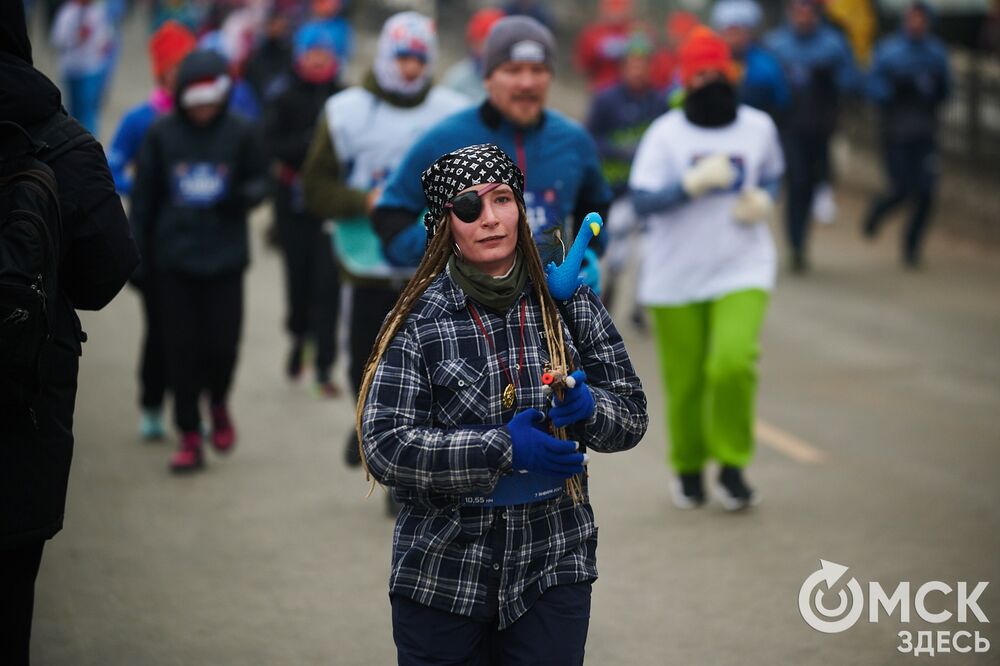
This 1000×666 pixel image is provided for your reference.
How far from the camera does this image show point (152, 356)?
29.3 ft

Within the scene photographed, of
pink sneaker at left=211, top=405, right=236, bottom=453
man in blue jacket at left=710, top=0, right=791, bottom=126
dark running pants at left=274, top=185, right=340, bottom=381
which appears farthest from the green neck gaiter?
man in blue jacket at left=710, top=0, right=791, bottom=126

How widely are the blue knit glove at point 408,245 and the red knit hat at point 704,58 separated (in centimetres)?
173

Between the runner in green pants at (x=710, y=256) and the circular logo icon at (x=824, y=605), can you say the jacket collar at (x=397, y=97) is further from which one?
the circular logo icon at (x=824, y=605)

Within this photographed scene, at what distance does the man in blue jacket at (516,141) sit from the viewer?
20.7 feet

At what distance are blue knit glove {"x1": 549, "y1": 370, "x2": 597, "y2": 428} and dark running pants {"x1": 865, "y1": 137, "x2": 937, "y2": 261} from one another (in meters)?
11.3

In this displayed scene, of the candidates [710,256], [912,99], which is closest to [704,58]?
[710,256]

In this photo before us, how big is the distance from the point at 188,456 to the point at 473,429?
486cm

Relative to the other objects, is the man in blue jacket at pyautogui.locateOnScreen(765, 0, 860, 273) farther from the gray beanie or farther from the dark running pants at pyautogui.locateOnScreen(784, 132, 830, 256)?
the gray beanie

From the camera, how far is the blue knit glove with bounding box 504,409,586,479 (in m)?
3.83

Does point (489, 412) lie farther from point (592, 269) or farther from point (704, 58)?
point (704, 58)

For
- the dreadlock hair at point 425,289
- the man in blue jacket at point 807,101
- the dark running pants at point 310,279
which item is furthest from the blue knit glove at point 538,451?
the man in blue jacket at point 807,101

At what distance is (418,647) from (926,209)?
455 inches

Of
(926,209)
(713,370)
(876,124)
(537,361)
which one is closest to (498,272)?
(537,361)

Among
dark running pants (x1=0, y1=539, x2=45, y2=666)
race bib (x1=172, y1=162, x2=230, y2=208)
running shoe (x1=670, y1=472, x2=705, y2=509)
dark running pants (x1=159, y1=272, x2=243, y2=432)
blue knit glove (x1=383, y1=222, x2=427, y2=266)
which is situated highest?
blue knit glove (x1=383, y1=222, x2=427, y2=266)
